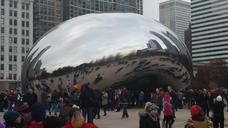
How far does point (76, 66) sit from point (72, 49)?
0.87m

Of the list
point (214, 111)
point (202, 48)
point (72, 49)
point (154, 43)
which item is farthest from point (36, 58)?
point (202, 48)

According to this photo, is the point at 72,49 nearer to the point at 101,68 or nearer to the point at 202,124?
the point at 101,68

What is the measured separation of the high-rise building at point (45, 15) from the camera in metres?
127

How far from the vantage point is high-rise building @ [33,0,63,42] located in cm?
12706

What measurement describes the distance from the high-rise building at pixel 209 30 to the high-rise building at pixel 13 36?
5630 centimetres

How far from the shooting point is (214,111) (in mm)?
12148

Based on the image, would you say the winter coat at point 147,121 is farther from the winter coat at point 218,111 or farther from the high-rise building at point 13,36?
the high-rise building at point 13,36

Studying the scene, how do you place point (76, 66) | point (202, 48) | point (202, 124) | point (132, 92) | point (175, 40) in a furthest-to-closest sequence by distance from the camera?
point (202, 48) → point (132, 92) → point (175, 40) → point (76, 66) → point (202, 124)

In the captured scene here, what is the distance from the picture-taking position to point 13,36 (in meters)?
102

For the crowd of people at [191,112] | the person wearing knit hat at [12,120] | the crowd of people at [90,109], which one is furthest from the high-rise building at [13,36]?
the person wearing knit hat at [12,120]

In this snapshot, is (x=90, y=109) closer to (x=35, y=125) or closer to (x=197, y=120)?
(x=35, y=125)

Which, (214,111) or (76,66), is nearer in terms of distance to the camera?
(214,111)

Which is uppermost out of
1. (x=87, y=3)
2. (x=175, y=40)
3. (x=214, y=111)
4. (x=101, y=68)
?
(x=87, y=3)

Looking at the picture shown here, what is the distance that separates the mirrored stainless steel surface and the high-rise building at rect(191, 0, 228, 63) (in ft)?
371
